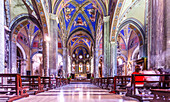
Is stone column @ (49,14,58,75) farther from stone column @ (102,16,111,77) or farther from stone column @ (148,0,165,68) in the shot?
stone column @ (148,0,165,68)

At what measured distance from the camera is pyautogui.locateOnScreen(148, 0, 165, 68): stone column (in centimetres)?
420

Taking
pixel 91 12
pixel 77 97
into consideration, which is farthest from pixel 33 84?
pixel 91 12

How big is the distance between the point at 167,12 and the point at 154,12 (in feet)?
1.61

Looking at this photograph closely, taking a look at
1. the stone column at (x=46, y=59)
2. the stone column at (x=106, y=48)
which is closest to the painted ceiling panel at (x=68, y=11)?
the stone column at (x=106, y=48)

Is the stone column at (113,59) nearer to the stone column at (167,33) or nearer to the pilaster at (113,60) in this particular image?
the pilaster at (113,60)

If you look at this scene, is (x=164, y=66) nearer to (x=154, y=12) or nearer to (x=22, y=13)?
(x=154, y=12)

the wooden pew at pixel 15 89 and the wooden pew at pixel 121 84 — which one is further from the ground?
the wooden pew at pixel 15 89

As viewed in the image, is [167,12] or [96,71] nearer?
[167,12]

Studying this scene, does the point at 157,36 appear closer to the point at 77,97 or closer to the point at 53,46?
the point at 77,97

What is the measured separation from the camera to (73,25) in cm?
2095

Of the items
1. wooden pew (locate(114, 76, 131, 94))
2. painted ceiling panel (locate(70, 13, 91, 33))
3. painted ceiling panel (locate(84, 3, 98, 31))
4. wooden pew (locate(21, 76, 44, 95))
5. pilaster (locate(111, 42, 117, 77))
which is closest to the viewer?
wooden pew (locate(114, 76, 131, 94))

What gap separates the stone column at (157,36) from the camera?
4195 mm

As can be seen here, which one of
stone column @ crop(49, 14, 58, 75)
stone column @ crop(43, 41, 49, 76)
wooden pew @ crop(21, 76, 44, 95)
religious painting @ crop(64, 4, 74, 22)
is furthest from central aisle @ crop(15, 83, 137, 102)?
religious painting @ crop(64, 4, 74, 22)

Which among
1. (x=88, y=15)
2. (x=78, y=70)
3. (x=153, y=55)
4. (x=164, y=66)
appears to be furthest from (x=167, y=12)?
(x=78, y=70)
